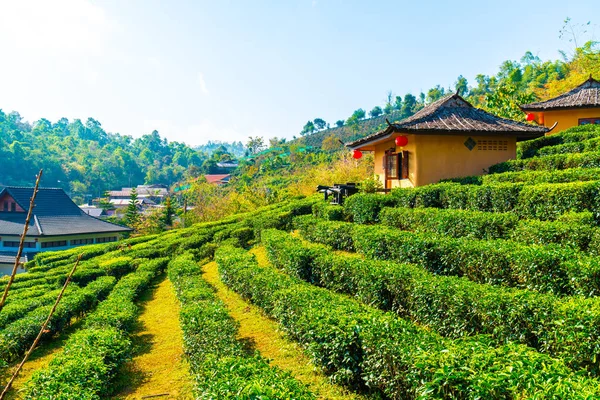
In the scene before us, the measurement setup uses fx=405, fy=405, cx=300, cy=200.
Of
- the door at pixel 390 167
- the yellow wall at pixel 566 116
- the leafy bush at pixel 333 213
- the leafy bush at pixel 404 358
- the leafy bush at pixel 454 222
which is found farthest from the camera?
the yellow wall at pixel 566 116

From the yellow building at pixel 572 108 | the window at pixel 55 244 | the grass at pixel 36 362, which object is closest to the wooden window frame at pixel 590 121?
the yellow building at pixel 572 108

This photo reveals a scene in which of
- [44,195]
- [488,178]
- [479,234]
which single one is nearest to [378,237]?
[479,234]

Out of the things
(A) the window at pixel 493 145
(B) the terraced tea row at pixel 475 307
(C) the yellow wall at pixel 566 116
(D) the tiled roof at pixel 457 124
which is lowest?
(B) the terraced tea row at pixel 475 307

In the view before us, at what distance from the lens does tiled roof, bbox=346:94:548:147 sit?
1334 centimetres

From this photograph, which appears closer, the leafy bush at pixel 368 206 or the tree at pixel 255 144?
the leafy bush at pixel 368 206

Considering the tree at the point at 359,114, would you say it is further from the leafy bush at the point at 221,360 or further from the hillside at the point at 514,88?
the leafy bush at the point at 221,360

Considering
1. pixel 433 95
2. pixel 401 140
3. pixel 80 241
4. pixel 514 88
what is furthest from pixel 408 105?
pixel 401 140

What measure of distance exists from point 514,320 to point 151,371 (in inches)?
248

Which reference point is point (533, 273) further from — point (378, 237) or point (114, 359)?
point (114, 359)

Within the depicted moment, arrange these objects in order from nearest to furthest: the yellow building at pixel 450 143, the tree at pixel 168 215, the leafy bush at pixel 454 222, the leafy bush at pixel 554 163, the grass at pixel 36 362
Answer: the grass at pixel 36 362 → the leafy bush at pixel 454 222 → the leafy bush at pixel 554 163 → the yellow building at pixel 450 143 → the tree at pixel 168 215

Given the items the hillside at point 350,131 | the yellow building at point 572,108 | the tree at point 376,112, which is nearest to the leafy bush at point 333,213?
the yellow building at point 572,108

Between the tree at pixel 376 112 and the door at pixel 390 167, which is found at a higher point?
the tree at pixel 376 112

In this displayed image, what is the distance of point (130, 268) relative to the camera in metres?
17.8

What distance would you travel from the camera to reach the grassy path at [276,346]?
566 centimetres
